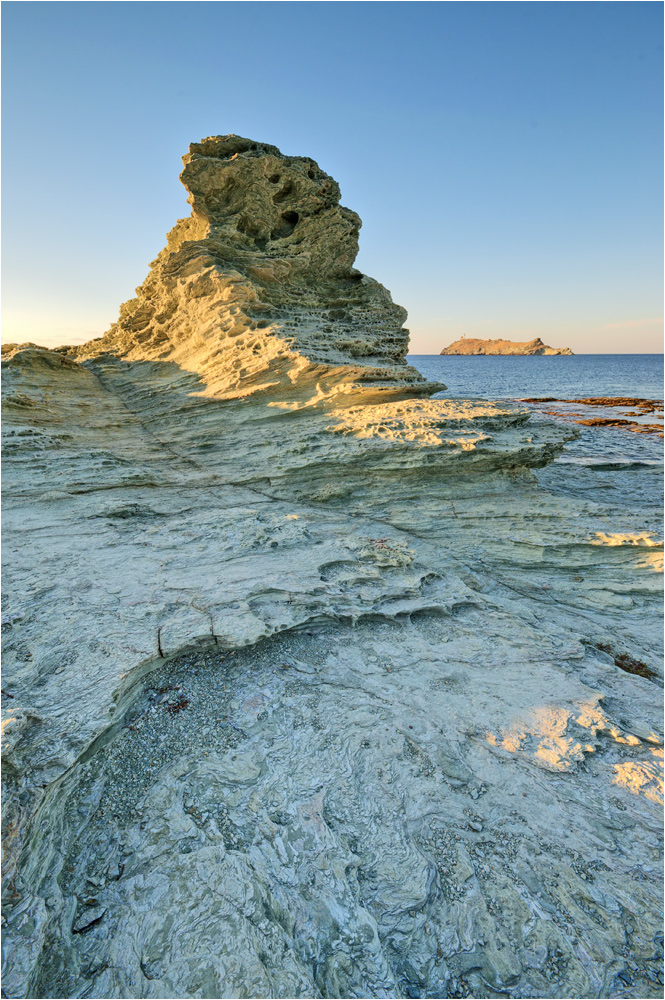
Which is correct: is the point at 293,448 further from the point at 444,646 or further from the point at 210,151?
the point at 210,151

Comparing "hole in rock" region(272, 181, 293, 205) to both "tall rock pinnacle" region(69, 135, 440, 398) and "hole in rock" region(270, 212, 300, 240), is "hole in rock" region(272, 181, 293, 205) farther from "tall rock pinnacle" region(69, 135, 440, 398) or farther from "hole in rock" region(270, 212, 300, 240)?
"hole in rock" region(270, 212, 300, 240)

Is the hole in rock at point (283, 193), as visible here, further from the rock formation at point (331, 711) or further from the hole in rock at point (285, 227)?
the rock formation at point (331, 711)

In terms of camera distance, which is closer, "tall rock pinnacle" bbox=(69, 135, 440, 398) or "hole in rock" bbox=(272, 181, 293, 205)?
"tall rock pinnacle" bbox=(69, 135, 440, 398)

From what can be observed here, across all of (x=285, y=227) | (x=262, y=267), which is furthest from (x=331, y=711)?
(x=285, y=227)

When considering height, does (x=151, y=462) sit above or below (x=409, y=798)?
above

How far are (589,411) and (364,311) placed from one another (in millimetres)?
28006

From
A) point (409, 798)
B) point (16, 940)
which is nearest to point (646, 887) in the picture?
point (409, 798)

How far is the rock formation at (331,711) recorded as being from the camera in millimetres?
3688

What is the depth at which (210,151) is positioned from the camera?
19.1 meters

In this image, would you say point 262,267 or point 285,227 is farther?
point 285,227

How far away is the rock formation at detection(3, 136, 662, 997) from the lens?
12.1ft

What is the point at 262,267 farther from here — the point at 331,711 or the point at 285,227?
the point at 331,711

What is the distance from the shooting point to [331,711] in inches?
219

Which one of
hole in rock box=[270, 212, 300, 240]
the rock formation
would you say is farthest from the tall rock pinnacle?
the rock formation
